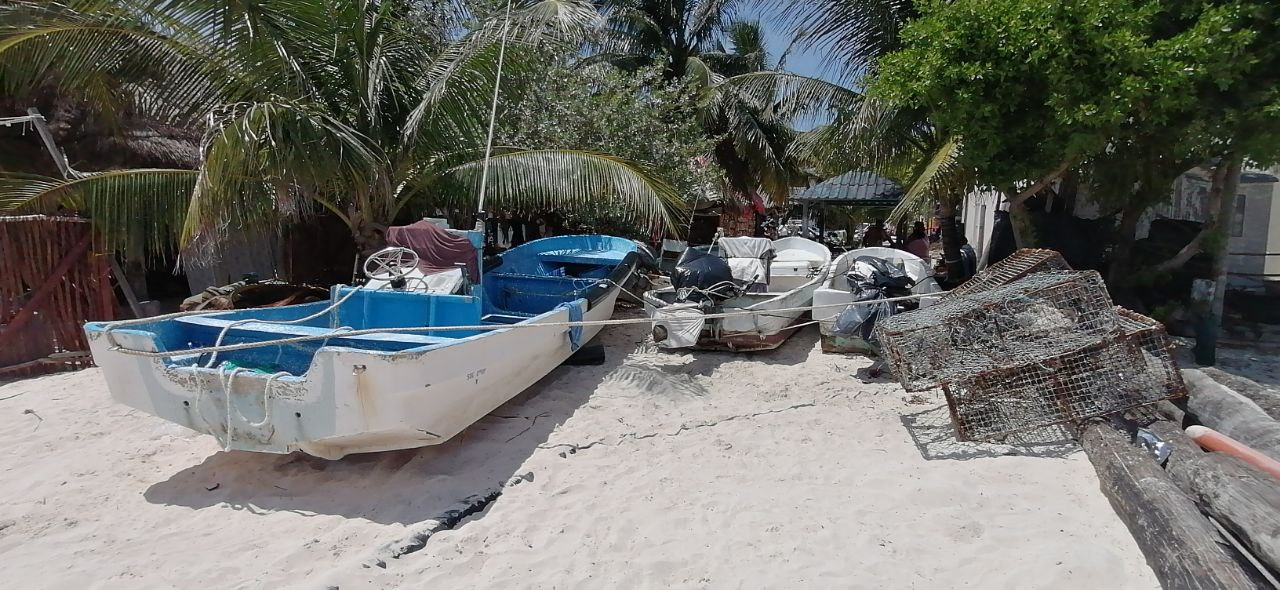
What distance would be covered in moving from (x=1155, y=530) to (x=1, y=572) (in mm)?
5545

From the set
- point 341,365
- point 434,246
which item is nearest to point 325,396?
point 341,365

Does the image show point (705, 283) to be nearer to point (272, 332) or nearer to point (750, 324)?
point (750, 324)

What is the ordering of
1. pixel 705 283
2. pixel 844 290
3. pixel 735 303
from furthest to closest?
pixel 844 290, pixel 735 303, pixel 705 283

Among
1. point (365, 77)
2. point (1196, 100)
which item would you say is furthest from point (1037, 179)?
point (365, 77)

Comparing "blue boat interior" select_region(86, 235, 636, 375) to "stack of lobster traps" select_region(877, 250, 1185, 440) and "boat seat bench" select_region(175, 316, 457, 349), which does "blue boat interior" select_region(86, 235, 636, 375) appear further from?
"stack of lobster traps" select_region(877, 250, 1185, 440)

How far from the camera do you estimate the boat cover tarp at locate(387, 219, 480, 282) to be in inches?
235

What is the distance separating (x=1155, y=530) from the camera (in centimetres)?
324

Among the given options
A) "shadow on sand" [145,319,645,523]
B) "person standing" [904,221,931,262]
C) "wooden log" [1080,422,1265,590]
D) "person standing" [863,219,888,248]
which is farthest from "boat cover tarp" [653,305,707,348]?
"person standing" [863,219,888,248]

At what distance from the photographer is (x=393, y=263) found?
19.8ft

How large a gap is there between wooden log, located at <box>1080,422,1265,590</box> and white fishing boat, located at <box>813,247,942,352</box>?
2.85 meters

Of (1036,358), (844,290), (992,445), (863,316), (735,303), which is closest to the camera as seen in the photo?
(1036,358)

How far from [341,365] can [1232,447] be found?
492 cm

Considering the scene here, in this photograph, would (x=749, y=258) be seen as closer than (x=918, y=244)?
Yes

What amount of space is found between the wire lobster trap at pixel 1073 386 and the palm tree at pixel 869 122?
331 centimetres
